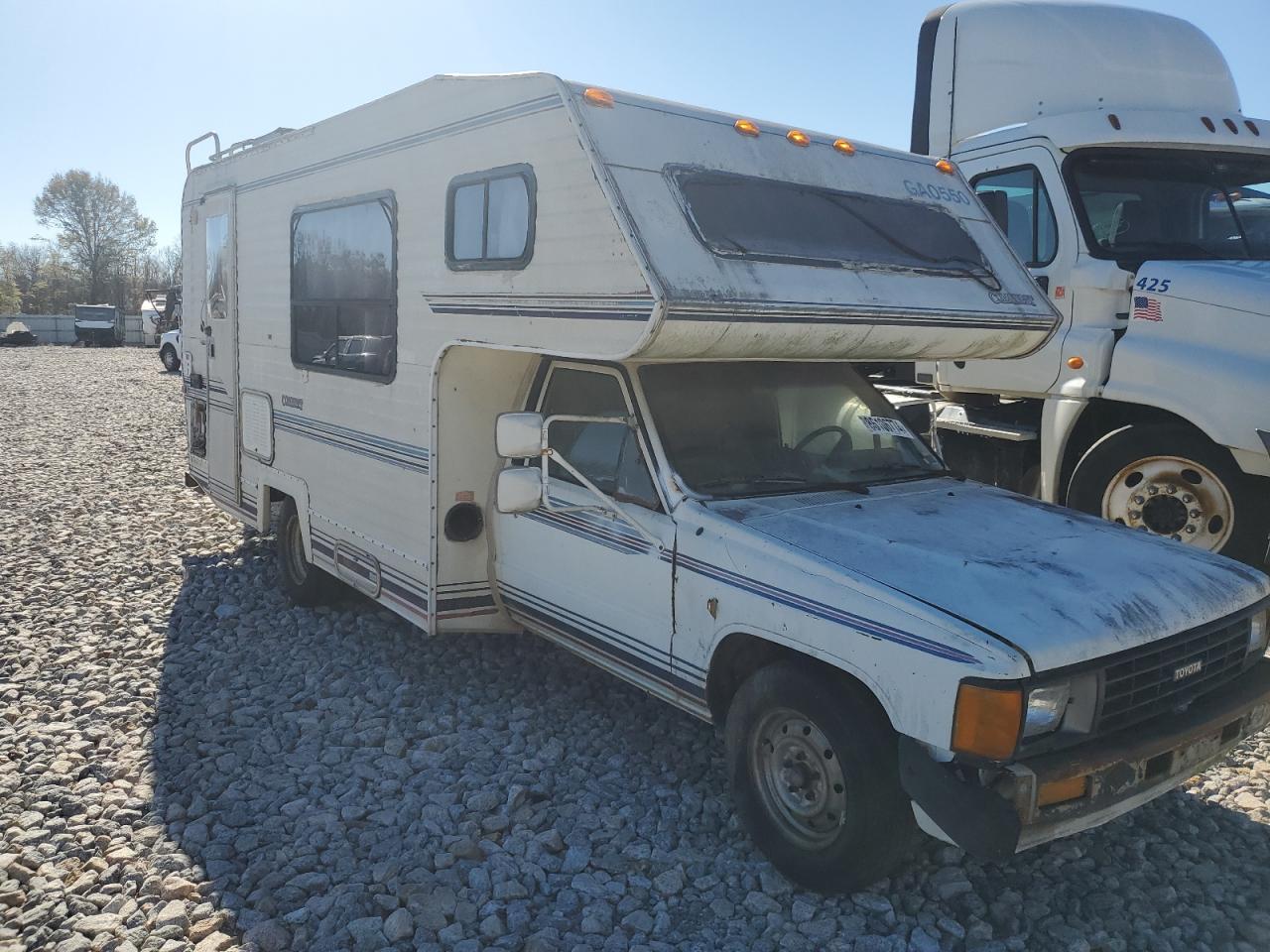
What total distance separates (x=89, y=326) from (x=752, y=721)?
138 feet

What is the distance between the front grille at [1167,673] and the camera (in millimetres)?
3248

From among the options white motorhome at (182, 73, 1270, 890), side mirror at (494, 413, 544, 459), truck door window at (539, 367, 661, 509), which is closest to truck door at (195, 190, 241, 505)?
white motorhome at (182, 73, 1270, 890)

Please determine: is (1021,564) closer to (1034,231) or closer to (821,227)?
(821,227)

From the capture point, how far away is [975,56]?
7.47m

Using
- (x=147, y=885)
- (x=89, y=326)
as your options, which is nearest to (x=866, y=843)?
(x=147, y=885)

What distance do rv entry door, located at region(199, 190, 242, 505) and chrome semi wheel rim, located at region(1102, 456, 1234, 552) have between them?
5.81 m

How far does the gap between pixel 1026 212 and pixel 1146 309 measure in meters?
1.08

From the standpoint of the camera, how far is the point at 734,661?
3.91m

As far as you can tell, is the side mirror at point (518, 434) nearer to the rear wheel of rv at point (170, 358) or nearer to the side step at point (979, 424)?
the side step at point (979, 424)

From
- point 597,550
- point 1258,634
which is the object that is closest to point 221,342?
point 597,550

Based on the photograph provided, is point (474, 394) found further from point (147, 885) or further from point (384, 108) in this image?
point (147, 885)

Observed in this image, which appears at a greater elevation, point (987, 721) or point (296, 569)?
point (987, 721)

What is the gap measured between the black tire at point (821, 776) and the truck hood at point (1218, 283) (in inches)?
147

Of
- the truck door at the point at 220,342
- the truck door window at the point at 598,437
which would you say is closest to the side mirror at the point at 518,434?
the truck door window at the point at 598,437
